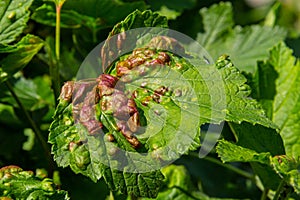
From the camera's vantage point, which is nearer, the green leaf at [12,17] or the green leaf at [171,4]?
the green leaf at [12,17]

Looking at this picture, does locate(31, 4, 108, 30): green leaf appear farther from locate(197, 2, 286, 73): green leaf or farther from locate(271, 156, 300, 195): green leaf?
locate(271, 156, 300, 195): green leaf

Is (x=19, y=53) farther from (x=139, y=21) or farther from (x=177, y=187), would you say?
(x=177, y=187)

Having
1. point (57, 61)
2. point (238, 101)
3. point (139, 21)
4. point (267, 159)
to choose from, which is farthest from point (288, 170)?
point (57, 61)

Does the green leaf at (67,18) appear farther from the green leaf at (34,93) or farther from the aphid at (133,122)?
the aphid at (133,122)

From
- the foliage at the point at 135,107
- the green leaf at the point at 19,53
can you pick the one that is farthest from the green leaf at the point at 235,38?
the green leaf at the point at 19,53

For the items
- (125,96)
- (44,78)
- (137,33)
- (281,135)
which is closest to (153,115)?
(125,96)

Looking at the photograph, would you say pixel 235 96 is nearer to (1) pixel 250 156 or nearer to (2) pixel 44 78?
(1) pixel 250 156

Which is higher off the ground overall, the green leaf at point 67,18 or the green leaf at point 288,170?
the green leaf at point 67,18
